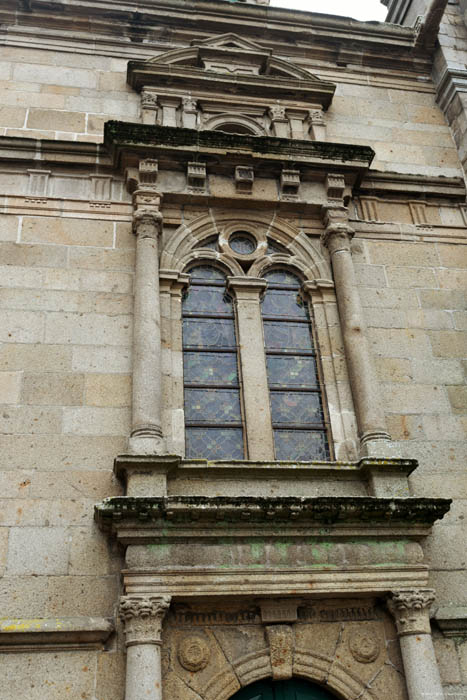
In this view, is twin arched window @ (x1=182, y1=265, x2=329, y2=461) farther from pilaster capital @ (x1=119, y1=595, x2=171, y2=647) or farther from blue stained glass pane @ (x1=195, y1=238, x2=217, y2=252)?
pilaster capital @ (x1=119, y1=595, x2=171, y2=647)

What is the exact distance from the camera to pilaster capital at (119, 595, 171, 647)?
5906 mm

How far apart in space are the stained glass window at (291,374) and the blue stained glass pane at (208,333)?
1.41 ft

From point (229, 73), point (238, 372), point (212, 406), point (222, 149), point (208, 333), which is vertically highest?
point (229, 73)

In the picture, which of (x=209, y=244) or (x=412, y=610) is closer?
(x=412, y=610)

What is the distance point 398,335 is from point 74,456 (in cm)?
390

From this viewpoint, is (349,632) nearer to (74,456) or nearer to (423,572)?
(423,572)

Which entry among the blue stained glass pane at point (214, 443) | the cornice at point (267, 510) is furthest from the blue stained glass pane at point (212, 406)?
the cornice at point (267, 510)

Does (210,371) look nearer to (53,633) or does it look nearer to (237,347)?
(237,347)

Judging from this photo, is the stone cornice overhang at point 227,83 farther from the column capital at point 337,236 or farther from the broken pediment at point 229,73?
the column capital at point 337,236

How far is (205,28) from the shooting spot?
36.0 ft

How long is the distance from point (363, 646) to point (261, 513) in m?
1.47

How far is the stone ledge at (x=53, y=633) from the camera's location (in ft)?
19.5

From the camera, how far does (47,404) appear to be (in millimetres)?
7215

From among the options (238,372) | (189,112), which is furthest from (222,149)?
(238,372)
